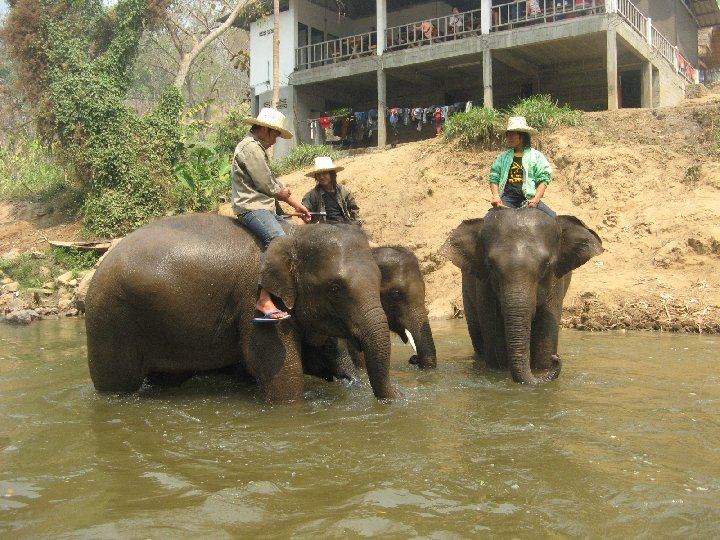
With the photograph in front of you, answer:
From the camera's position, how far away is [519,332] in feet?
20.9

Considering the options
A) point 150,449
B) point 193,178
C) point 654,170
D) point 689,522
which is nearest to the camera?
point 689,522

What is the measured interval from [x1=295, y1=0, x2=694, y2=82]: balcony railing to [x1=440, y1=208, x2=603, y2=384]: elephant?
1581 centimetres

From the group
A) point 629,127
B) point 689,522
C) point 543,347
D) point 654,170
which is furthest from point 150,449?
point 629,127

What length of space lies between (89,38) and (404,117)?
11411mm

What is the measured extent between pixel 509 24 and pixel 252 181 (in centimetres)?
1796

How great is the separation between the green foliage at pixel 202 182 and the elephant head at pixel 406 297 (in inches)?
590

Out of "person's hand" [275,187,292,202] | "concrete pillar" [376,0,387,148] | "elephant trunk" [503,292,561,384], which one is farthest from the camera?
Answer: "concrete pillar" [376,0,387,148]

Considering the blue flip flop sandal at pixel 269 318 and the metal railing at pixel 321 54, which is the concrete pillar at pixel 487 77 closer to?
the metal railing at pixel 321 54

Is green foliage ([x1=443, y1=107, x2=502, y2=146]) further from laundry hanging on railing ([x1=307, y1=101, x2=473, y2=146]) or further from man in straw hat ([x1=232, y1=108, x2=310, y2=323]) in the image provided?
man in straw hat ([x1=232, y1=108, x2=310, y2=323])

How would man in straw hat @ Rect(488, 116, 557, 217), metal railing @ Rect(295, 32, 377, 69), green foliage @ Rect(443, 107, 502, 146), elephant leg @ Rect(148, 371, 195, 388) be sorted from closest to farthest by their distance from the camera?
1. elephant leg @ Rect(148, 371, 195, 388)
2. man in straw hat @ Rect(488, 116, 557, 217)
3. green foliage @ Rect(443, 107, 502, 146)
4. metal railing @ Rect(295, 32, 377, 69)

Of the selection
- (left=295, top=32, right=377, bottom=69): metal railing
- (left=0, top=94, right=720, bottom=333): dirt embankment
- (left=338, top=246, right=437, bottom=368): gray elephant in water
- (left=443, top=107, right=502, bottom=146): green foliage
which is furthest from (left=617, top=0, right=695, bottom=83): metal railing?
(left=338, top=246, right=437, bottom=368): gray elephant in water

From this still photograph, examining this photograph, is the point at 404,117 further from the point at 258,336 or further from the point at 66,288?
the point at 258,336

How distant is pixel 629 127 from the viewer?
17609 mm

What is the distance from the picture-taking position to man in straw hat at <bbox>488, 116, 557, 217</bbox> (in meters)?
7.89
